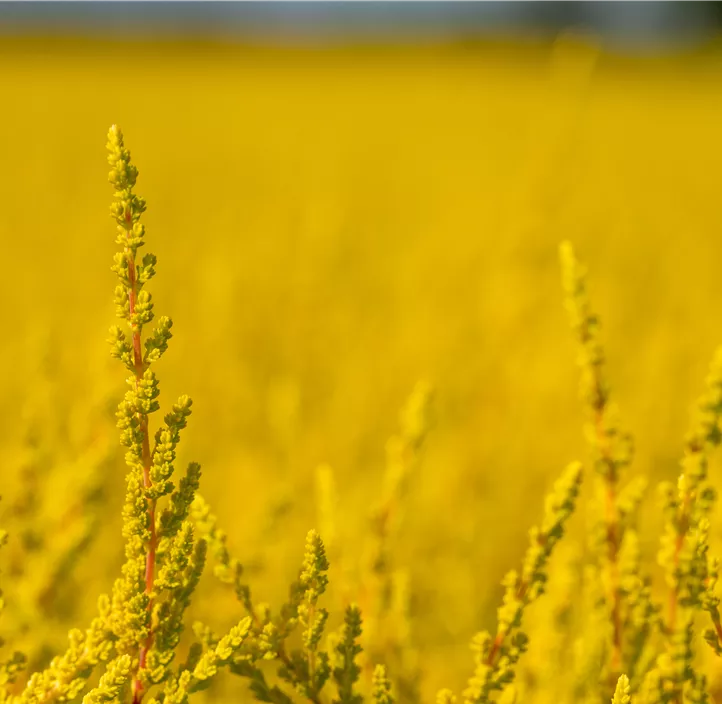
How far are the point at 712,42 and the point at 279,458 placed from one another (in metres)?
18.8

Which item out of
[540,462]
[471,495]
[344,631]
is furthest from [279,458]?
[344,631]

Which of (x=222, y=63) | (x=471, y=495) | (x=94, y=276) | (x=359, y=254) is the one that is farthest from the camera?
(x=222, y=63)

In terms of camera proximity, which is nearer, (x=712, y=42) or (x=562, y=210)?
(x=562, y=210)

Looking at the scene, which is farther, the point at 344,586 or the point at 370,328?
the point at 370,328

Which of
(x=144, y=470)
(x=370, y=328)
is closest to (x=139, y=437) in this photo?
(x=144, y=470)

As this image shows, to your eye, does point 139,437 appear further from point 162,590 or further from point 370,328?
point 370,328

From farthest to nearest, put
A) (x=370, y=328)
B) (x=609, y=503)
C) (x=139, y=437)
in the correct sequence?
(x=370, y=328) → (x=609, y=503) → (x=139, y=437)

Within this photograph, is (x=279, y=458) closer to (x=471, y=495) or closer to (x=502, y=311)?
(x=471, y=495)

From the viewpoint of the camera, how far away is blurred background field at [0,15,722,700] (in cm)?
116

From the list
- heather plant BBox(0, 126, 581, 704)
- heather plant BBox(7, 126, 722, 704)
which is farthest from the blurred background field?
heather plant BBox(0, 126, 581, 704)

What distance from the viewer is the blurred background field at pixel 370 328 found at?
116 cm

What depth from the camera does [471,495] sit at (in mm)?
1500

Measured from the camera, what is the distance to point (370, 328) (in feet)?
7.06

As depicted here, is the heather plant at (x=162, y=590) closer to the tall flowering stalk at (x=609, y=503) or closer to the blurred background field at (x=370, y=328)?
the tall flowering stalk at (x=609, y=503)
